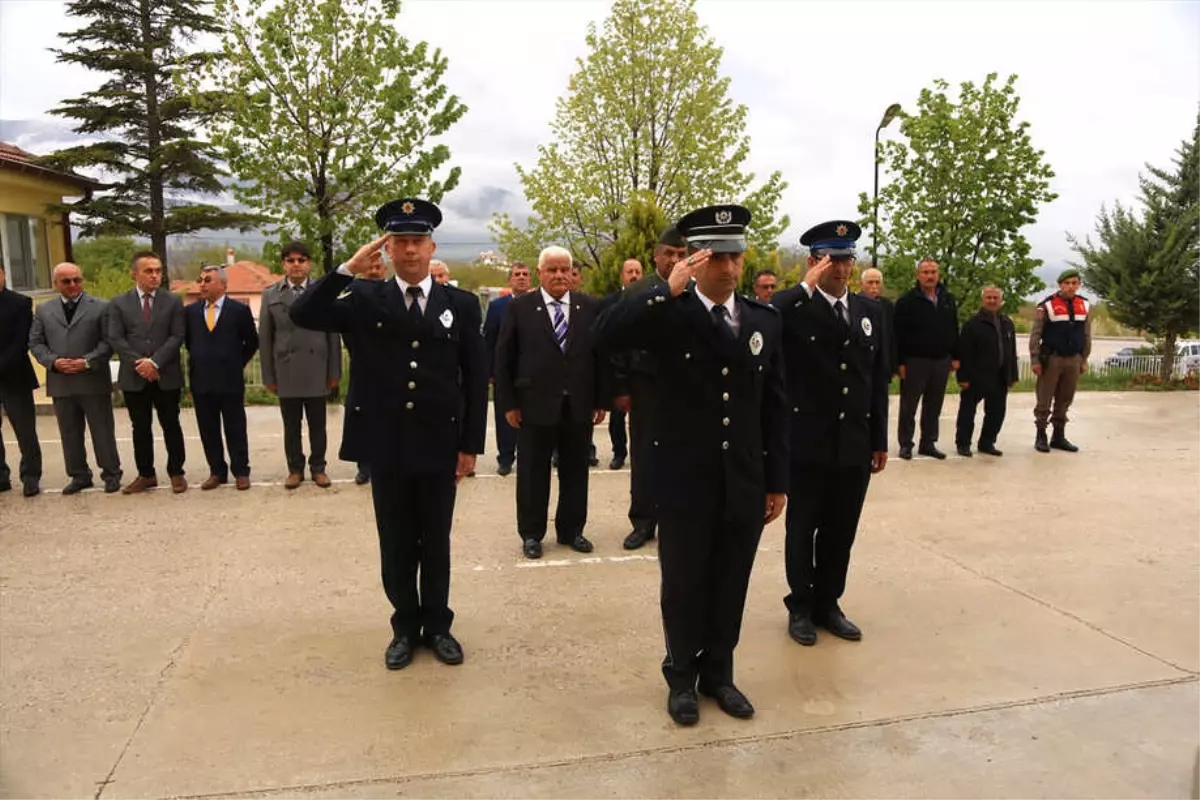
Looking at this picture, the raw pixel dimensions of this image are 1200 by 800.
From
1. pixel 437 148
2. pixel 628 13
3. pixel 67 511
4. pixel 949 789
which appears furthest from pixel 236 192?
pixel 949 789

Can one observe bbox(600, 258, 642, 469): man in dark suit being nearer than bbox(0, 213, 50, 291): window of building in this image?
Yes

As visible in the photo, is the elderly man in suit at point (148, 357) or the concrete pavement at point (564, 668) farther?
the elderly man in suit at point (148, 357)

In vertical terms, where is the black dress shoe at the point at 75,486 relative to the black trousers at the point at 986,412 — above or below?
below

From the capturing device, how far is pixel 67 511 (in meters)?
6.83

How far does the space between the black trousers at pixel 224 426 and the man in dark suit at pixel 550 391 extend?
297 cm

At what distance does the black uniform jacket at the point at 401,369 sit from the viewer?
386 cm

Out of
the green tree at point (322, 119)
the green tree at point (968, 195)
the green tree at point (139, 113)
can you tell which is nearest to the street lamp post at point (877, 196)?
the green tree at point (968, 195)

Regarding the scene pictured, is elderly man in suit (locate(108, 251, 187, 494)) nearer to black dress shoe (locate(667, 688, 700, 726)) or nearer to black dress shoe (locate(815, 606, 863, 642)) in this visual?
black dress shoe (locate(667, 688, 700, 726))

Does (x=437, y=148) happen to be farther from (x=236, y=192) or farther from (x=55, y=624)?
(x=55, y=624)

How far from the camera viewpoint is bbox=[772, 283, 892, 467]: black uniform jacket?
4.25 m

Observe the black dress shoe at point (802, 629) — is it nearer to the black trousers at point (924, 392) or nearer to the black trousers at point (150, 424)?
the black trousers at point (924, 392)

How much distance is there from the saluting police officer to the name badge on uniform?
1.40 metres

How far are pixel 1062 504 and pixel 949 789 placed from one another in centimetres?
493

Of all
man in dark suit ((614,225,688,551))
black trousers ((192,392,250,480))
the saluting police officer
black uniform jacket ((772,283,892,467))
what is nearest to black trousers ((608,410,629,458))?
man in dark suit ((614,225,688,551))
